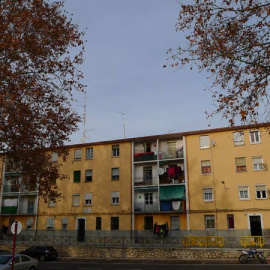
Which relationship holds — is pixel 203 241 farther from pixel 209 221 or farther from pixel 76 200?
pixel 76 200

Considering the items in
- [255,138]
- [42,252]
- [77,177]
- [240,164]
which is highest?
[255,138]

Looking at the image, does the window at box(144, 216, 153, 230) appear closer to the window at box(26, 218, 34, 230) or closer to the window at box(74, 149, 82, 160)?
the window at box(74, 149, 82, 160)

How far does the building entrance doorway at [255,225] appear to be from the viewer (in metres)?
33.0

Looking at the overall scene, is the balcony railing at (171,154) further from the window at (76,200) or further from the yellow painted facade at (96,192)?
the window at (76,200)

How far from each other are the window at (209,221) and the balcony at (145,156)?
9.21m

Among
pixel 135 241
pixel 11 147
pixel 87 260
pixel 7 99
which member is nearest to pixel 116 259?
pixel 87 260

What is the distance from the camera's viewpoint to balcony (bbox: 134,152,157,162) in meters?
→ 39.9

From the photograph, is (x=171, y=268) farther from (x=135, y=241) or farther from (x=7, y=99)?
(x=135, y=241)

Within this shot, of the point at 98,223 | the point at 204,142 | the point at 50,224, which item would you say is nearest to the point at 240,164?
the point at 204,142

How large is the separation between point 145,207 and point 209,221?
7.49 metres

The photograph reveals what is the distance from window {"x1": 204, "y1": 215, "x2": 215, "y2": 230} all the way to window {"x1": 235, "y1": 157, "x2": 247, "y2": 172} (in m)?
5.79

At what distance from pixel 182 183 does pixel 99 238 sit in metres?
11.4

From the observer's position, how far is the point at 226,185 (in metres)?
35.3

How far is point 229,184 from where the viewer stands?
35.2 metres
